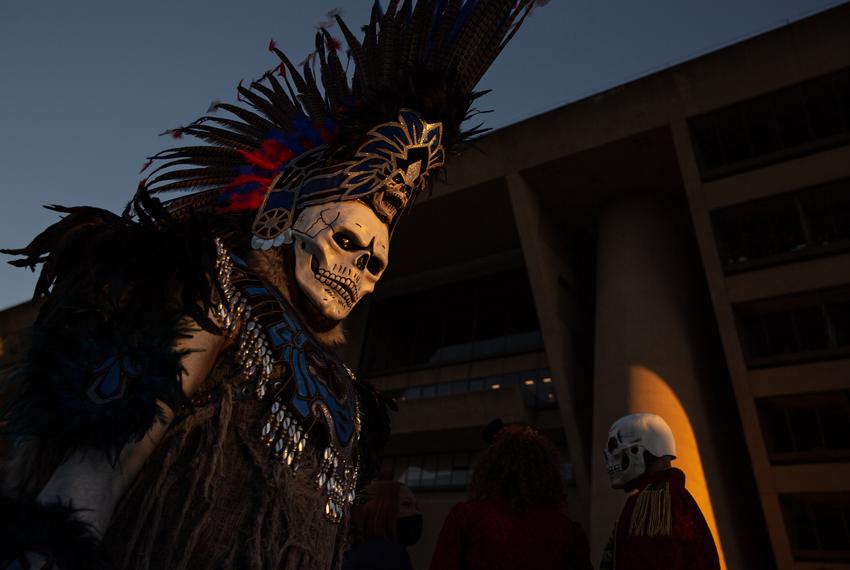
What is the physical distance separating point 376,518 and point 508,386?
17.0m

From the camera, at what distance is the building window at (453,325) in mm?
22562

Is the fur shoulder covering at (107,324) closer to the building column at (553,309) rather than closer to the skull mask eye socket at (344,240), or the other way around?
the skull mask eye socket at (344,240)

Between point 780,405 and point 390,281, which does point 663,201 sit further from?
point 390,281

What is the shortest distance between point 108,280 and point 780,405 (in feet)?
54.6

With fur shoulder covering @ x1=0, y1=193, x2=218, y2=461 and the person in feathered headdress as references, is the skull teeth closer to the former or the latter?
the person in feathered headdress

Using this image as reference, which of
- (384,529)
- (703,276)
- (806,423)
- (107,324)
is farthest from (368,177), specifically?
(703,276)

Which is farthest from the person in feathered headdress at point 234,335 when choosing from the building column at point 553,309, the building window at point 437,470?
the building window at point 437,470

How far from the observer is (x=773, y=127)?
15914mm

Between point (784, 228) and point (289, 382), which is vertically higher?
point (784, 228)

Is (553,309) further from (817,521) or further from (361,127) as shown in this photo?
(361,127)

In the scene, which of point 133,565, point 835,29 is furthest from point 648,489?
point 835,29

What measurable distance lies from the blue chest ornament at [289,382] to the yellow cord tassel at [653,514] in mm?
1655

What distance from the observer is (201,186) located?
3.19m

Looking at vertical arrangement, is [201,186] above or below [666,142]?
below
